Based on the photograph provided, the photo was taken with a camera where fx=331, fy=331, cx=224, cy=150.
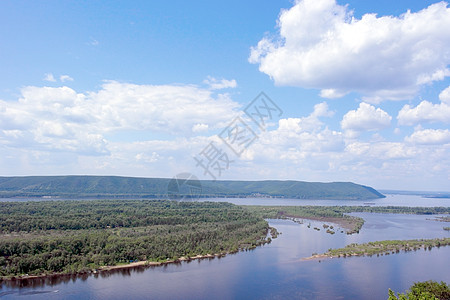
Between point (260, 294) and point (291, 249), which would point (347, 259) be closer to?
point (291, 249)

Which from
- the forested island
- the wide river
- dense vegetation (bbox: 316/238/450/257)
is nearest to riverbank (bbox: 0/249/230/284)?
the forested island

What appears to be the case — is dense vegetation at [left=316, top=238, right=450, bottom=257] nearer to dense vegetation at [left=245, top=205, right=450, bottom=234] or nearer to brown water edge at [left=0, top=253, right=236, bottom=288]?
dense vegetation at [left=245, top=205, right=450, bottom=234]

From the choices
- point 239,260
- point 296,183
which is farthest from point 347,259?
point 296,183

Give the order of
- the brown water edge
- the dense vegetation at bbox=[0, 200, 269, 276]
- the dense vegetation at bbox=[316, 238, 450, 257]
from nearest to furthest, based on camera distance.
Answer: the brown water edge < the dense vegetation at bbox=[0, 200, 269, 276] < the dense vegetation at bbox=[316, 238, 450, 257]

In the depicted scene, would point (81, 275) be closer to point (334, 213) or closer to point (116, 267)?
point (116, 267)

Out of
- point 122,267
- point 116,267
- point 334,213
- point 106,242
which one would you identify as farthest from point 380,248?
point 334,213

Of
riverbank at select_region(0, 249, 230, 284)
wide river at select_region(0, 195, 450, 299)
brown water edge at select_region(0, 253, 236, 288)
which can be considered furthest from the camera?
riverbank at select_region(0, 249, 230, 284)
